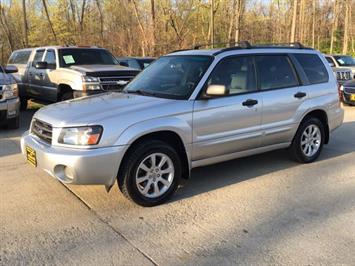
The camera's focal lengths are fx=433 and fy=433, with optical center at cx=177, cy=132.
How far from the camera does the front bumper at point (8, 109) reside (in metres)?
8.70

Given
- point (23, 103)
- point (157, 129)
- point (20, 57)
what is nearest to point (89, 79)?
point (23, 103)

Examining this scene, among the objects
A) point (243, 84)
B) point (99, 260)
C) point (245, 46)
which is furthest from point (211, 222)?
point (245, 46)

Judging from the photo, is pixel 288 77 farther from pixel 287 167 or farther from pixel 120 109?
pixel 120 109

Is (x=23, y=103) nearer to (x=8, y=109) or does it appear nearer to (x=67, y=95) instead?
(x=67, y=95)

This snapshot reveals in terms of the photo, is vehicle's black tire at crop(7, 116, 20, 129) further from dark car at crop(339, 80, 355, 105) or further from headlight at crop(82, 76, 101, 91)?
dark car at crop(339, 80, 355, 105)

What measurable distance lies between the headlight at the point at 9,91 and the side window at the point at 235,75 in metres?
5.28

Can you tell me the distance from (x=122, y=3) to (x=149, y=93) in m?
35.1

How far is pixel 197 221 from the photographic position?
431 cm

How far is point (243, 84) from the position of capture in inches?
218

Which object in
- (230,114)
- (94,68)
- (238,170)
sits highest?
(94,68)

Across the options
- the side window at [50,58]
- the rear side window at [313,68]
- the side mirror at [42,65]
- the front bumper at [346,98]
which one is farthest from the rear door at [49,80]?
the front bumper at [346,98]

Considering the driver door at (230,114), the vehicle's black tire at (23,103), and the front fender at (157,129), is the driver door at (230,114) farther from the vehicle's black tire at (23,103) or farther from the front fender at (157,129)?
the vehicle's black tire at (23,103)

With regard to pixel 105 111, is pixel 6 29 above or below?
above

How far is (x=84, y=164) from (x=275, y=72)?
10.0 feet
